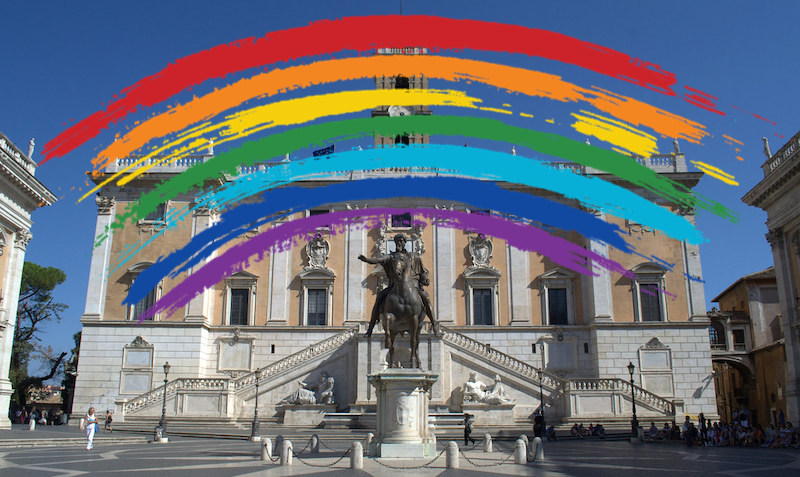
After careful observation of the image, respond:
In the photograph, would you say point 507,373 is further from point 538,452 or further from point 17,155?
point 17,155

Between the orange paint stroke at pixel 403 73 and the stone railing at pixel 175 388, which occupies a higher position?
the orange paint stroke at pixel 403 73

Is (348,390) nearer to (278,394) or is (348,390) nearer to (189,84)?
(278,394)

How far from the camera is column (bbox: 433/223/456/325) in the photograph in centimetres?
4047

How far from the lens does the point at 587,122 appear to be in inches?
864

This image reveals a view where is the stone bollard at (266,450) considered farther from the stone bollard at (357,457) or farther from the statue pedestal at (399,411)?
the stone bollard at (357,457)

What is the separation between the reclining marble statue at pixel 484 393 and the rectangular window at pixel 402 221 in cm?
1170

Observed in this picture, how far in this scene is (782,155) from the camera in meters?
31.6

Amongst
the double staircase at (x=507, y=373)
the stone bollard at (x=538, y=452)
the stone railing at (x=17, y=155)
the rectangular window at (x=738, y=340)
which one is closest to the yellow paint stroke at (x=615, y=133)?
the stone bollard at (x=538, y=452)

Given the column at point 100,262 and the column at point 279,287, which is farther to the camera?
the column at point 279,287

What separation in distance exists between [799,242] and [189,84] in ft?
90.6

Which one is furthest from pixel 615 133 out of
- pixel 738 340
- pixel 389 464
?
pixel 738 340

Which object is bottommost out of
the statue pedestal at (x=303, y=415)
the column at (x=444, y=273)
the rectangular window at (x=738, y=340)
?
the statue pedestal at (x=303, y=415)

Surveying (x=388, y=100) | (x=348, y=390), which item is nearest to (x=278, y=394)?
(x=348, y=390)

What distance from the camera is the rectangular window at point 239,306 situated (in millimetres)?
40719
